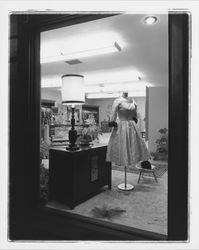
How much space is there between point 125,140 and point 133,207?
725 mm

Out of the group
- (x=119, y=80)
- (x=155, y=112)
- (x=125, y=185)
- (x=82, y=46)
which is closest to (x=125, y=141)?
(x=125, y=185)

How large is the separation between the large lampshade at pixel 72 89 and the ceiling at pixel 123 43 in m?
0.80

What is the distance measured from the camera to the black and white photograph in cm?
95

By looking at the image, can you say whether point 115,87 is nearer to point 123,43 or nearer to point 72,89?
point 123,43

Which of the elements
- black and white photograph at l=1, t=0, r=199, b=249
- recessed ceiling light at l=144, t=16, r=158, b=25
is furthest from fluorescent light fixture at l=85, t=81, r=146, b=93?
recessed ceiling light at l=144, t=16, r=158, b=25

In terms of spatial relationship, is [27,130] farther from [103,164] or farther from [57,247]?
[103,164]

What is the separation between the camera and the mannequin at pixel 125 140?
212 centimetres

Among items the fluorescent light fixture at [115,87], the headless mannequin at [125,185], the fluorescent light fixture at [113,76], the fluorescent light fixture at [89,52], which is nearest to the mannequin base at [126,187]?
the headless mannequin at [125,185]

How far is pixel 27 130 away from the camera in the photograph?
52.8 inches

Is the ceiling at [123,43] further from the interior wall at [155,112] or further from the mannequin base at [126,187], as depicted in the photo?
the mannequin base at [126,187]

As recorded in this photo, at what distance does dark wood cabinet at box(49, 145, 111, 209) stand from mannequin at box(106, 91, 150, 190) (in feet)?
0.72

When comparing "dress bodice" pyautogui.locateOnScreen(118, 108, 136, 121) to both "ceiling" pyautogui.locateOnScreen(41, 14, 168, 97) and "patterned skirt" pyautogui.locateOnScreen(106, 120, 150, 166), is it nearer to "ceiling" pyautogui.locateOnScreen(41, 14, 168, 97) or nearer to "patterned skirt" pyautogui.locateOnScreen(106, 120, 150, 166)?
"patterned skirt" pyautogui.locateOnScreen(106, 120, 150, 166)

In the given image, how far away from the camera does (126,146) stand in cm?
213
